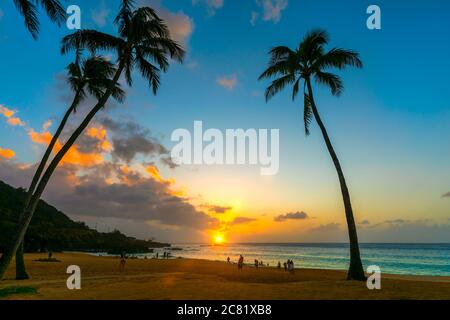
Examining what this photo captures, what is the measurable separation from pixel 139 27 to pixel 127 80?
333 cm

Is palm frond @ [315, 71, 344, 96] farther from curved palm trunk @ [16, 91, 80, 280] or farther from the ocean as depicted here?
the ocean

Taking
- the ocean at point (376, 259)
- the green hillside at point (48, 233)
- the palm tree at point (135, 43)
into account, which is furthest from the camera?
the green hillside at point (48, 233)

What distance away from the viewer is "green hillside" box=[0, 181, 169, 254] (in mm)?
71150

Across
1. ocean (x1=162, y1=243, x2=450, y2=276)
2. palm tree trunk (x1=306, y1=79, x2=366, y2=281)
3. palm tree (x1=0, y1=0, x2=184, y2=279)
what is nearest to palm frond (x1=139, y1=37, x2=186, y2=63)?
palm tree (x1=0, y1=0, x2=184, y2=279)

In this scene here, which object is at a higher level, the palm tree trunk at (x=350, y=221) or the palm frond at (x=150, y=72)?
the palm frond at (x=150, y=72)

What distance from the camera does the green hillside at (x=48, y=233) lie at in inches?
2801

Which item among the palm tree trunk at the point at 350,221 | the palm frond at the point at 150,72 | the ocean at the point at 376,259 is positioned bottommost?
the ocean at the point at 376,259

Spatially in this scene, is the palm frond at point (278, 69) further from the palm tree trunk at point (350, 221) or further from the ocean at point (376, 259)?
the ocean at point (376, 259)

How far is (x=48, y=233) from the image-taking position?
87.2 m

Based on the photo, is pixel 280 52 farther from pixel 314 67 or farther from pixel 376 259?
pixel 376 259

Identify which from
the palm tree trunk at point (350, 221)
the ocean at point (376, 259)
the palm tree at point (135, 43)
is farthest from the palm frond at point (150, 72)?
the ocean at point (376, 259)

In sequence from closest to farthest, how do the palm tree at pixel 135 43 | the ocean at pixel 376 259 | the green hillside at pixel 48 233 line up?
the palm tree at pixel 135 43 < the ocean at pixel 376 259 < the green hillside at pixel 48 233
